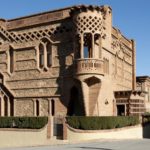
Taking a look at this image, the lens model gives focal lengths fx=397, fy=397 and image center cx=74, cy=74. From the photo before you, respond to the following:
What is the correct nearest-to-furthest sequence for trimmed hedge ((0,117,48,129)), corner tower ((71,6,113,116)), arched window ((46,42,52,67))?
trimmed hedge ((0,117,48,129)), corner tower ((71,6,113,116)), arched window ((46,42,52,67))

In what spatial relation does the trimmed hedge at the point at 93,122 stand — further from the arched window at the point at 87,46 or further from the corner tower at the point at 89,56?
the arched window at the point at 87,46

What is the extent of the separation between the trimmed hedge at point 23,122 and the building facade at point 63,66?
121 inches

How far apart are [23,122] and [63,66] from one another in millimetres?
5432

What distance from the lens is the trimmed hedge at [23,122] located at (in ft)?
91.8

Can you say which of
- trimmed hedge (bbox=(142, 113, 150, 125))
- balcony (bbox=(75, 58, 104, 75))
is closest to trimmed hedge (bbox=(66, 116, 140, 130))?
balcony (bbox=(75, 58, 104, 75))

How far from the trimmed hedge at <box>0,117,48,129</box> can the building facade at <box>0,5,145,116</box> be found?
3.07 meters

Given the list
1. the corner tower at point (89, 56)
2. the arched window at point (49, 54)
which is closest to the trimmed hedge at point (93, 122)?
the corner tower at point (89, 56)

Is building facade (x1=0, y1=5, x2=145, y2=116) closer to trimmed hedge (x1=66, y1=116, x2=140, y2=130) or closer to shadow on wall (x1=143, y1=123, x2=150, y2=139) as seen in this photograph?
shadow on wall (x1=143, y1=123, x2=150, y2=139)

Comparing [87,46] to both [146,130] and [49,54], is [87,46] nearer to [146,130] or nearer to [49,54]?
[49,54]

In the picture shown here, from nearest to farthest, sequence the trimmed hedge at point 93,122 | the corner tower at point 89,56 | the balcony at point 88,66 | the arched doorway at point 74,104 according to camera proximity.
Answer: the trimmed hedge at point 93,122 → the balcony at point 88,66 → the corner tower at point 89,56 → the arched doorway at point 74,104

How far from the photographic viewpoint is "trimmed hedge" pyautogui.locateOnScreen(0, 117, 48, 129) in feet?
91.8

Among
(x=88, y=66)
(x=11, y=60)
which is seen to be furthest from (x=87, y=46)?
(x=11, y=60)

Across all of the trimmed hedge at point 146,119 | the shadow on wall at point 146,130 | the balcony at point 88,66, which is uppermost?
the balcony at point 88,66

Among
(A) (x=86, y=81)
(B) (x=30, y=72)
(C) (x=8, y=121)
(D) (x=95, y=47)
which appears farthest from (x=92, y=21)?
(C) (x=8, y=121)
